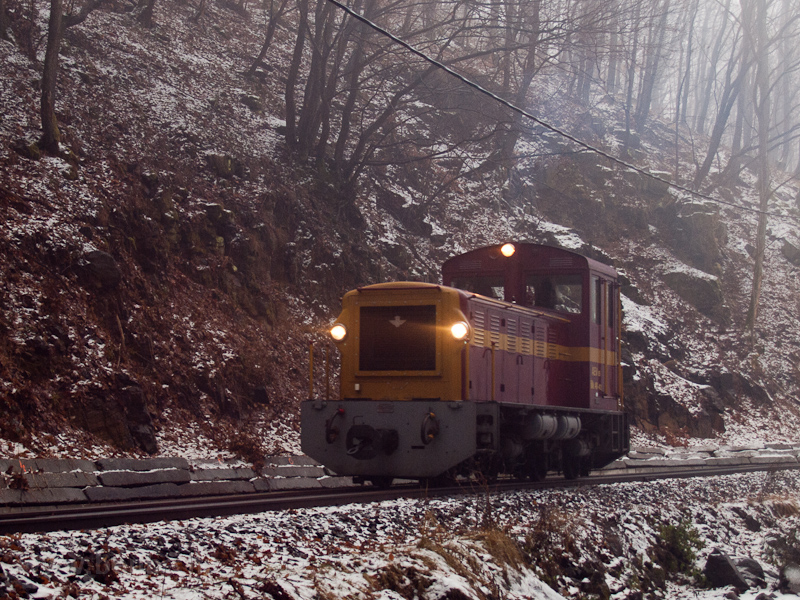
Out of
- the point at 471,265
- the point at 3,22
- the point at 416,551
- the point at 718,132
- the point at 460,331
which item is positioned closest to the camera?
the point at 416,551

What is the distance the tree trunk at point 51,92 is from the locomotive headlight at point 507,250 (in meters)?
8.80

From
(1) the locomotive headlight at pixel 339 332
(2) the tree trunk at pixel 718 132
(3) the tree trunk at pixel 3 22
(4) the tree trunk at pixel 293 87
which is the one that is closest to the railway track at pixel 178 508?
(1) the locomotive headlight at pixel 339 332

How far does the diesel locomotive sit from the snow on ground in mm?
1010

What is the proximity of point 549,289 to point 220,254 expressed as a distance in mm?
7394

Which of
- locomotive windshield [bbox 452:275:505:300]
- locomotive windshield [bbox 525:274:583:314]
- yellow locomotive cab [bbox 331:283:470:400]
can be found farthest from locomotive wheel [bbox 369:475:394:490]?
locomotive windshield [bbox 525:274:583:314]

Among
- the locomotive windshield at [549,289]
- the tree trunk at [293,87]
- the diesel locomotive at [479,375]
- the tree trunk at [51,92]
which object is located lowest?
the diesel locomotive at [479,375]

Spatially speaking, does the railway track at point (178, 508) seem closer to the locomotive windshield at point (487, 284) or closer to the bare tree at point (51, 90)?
the locomotive windshield at point (487, 284)

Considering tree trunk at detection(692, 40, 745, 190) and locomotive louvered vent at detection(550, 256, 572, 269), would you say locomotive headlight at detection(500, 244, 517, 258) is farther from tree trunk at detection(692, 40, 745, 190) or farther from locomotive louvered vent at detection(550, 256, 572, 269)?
tree trunk at detection(692, 40, 745, 190)

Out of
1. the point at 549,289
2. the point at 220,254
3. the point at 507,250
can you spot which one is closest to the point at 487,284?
the point at 507,250

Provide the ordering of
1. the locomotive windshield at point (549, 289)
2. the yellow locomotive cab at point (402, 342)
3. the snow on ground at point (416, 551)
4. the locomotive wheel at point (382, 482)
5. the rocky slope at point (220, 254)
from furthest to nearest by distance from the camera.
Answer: the locomotive windshield at point (549, 289)
the rocky slope at point (220, 254)
the locomotive wheel at point (382, 482)
the yellow locomotive cab at point (402, 342)
the snow on ground at point (416, 551)

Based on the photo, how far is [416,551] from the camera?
610cm

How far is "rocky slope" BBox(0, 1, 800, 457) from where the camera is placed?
12266 millimetres

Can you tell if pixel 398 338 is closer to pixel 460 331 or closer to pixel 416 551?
pixel 460 331

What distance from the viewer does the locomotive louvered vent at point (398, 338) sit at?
1046 centimetres
